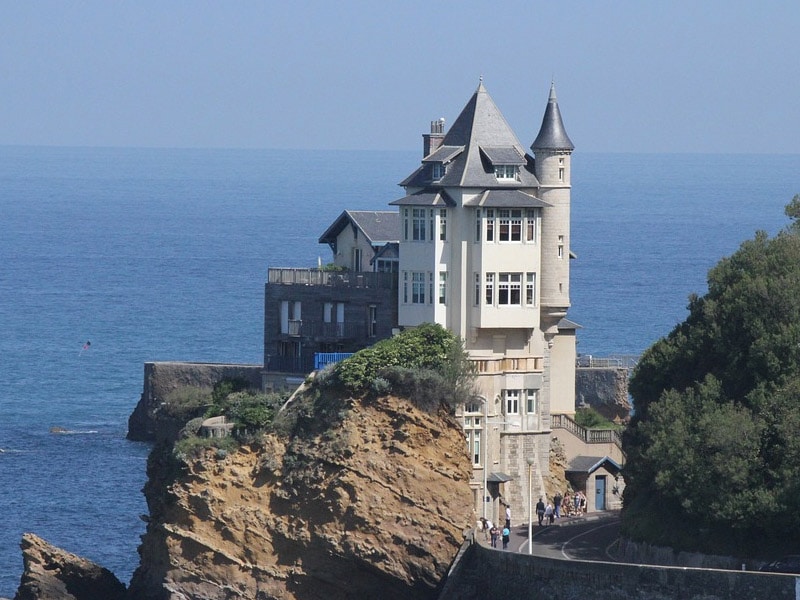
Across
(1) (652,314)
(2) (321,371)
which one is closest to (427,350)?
(2) (321,371)

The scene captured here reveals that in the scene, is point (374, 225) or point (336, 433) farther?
point (374, 225)

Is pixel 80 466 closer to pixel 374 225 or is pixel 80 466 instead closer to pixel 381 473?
pixel 374 225

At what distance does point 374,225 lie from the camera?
3287 inches

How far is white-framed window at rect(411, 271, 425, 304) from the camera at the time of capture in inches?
3044

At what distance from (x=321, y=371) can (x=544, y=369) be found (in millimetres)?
7774

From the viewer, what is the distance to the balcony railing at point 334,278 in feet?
260

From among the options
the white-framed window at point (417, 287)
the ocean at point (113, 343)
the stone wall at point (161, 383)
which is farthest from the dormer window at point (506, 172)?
the stone wall at point (161, 383)

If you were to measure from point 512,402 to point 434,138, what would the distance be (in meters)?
10.3

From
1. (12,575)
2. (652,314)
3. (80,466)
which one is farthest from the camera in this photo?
(652,314)

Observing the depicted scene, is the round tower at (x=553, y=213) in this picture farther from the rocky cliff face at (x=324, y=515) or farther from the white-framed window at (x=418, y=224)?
the rocky cliff face at (x=324, y=515)

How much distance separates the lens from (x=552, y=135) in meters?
78.5

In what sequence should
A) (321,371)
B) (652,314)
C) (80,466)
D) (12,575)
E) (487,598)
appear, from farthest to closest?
(652,314) → (80,466) → (12,575) → (321,371) → (487,598)

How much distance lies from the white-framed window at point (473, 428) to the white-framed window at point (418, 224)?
563cm

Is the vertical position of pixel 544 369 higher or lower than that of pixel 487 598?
higher
